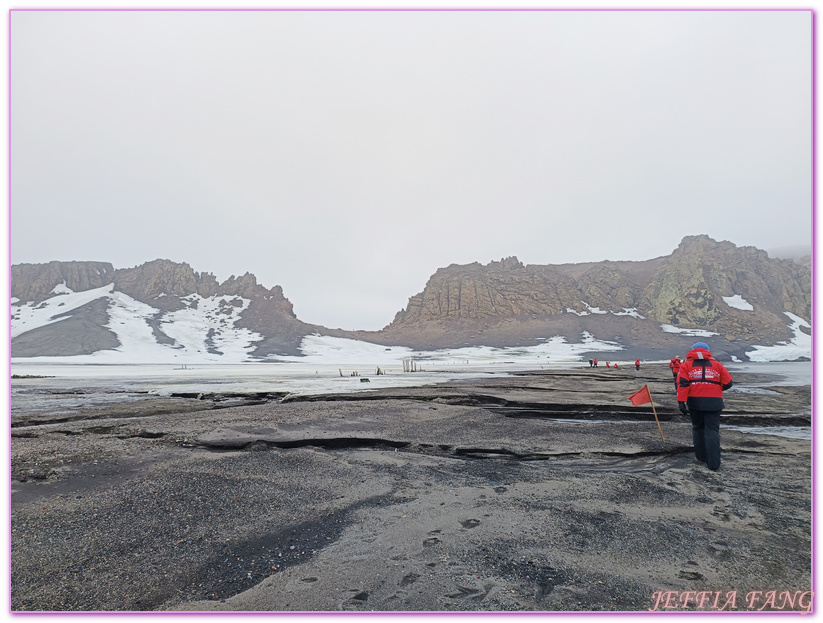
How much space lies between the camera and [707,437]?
7.39 metres

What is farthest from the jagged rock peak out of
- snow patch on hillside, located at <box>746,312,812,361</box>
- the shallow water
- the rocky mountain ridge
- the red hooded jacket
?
snow patch on hillside, located at <box>746,312,812,361</box>

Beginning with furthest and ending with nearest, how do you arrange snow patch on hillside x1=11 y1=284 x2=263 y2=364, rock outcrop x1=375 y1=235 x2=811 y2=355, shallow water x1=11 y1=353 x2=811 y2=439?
rock outcrop x1=375 y1=235 x2=811 y2=355
snow patch on hillside x1=11 y1=284 x2=263 y2=364
shallow water x1=11 y1=353 x2=811 y2=439

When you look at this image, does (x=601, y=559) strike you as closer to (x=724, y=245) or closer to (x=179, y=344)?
(x=179, y=344)

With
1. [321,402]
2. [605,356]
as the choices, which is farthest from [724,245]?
[321,402]

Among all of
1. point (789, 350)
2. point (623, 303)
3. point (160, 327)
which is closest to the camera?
point (789, 350)

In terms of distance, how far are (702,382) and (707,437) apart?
3.34ft

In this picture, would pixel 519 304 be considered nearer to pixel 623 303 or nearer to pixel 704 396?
pixel 623 303

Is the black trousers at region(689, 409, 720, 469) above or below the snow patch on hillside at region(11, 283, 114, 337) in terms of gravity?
below

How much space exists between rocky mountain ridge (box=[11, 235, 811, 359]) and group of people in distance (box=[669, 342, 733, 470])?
12249cm

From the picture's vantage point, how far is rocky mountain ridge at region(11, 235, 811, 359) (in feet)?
461

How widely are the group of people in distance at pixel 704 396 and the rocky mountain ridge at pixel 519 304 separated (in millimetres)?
122492

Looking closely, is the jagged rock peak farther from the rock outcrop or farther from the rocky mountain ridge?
the rock outcrop

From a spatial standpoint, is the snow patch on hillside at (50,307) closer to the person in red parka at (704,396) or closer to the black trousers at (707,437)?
the person in red parka at (704,396)

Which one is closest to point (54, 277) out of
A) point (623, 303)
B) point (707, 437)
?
point (707, 437)
